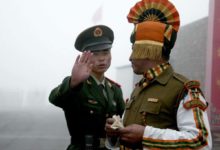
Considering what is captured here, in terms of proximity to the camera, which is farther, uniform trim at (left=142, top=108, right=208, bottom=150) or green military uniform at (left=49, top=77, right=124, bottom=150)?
green military uniform at (left=49, top=77, right=124, bottom=150)

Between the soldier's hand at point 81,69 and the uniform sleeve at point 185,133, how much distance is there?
59 cm

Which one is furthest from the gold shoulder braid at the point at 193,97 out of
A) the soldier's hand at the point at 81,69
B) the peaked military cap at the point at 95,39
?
the peaked military cap at the point at 95,39

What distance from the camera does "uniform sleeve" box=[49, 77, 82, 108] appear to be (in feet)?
7.81

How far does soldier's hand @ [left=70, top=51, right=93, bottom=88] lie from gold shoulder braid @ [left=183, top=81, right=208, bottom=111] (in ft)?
2.07

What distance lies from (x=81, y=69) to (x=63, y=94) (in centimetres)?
21

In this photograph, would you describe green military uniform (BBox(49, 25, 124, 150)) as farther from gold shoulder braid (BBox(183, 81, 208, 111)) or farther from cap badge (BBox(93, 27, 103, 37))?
gold shoulder braid (BBox(183, 81, 208, 111))

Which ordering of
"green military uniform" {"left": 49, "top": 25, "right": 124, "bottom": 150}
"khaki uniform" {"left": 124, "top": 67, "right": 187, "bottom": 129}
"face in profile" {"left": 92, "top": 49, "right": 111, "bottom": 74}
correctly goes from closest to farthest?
"khaki uniform" {"left": 124, "top": 67, "right": 187, "bottom": 129} → "green military uniform" {"left": 49, "top": 25, "right": 124, "bottom": 150} → "face in profile" {"left": 92, "top": 49, "right": 111, "bottom": 74}

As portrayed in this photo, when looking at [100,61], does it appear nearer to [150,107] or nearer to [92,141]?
[92,141]

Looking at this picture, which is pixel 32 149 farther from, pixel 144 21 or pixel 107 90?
pixel 144 21

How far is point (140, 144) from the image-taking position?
1926 millimetres

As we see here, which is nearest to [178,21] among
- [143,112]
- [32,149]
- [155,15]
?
[155,15]

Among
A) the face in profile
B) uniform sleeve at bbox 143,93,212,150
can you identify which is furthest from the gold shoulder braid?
the face in profile

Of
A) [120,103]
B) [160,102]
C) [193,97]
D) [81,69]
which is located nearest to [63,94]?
[81,69]

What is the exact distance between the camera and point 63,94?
7.86ft
